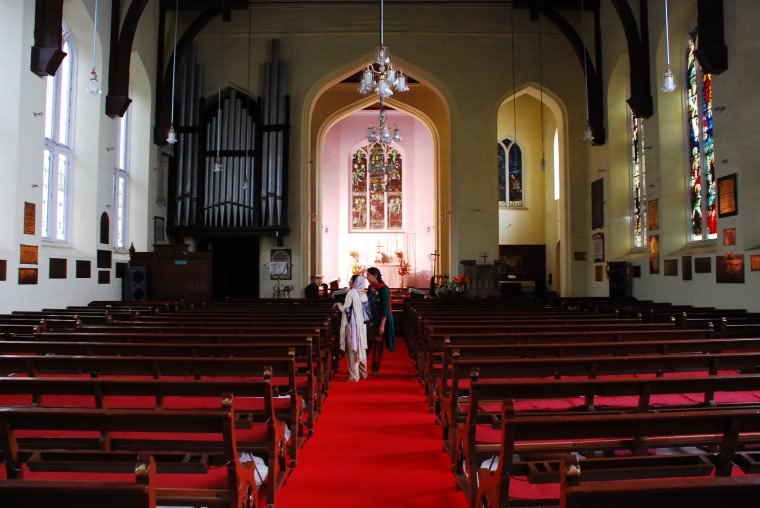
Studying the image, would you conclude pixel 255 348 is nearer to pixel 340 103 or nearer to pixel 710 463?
pixel 710 463

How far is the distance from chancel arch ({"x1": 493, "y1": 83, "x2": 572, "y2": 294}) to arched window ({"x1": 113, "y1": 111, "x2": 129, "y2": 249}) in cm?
1310

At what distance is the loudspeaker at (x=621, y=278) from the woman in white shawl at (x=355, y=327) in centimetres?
836

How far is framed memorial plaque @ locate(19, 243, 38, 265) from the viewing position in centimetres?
906

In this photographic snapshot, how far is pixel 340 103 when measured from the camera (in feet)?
64.4

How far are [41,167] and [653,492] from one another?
422 inches

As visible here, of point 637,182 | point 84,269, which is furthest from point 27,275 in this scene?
point 637,182

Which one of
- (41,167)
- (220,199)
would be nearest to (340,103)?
(220,199)

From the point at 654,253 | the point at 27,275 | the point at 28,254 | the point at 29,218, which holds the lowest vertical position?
the point at 27,275

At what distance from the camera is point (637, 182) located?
1427cm

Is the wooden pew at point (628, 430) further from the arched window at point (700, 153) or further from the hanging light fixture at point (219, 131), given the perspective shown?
the hanging light fixture at point (219, 131)

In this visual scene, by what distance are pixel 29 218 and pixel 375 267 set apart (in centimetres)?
633

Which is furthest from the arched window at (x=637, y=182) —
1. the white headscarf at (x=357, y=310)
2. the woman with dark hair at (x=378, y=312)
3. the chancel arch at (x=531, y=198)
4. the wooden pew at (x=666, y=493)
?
the wooden pew at (x=666, y=493)

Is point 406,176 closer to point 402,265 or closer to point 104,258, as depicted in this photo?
point 402,265

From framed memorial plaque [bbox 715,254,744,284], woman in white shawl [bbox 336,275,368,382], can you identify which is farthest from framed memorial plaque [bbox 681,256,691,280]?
woman in white shawl [bbox 336,275,368,382]
